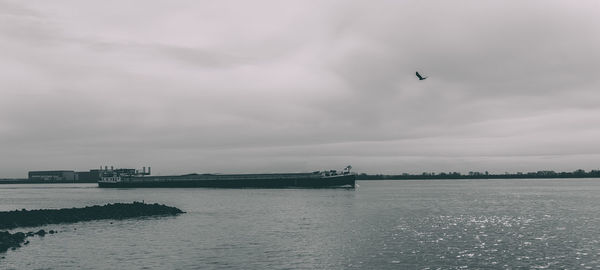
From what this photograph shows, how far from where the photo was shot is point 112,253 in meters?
38.6

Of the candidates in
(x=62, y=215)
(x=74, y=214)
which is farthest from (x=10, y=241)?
(x=74, y=214)

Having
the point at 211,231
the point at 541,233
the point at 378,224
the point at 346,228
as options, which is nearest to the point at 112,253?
the point at 211,231

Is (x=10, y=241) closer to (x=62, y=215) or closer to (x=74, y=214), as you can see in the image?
(x=62, y=215)

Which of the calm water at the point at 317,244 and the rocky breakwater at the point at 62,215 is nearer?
the calm water at the point at 317,244

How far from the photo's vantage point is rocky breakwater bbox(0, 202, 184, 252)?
147 ft

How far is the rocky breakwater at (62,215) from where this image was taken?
147ft

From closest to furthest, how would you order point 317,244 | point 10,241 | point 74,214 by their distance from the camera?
point 10,241 → point 317,244 → point 74,214

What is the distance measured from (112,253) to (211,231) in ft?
50.3

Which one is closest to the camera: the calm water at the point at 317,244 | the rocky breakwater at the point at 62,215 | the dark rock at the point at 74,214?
the calm water at the point at 317,244

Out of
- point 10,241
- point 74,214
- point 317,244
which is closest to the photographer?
point 10,241

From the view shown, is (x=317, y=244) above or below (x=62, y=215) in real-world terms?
below

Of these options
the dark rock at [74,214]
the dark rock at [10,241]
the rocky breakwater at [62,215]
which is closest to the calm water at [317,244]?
the dark rock at [10,241]

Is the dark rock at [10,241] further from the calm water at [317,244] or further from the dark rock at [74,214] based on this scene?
the dark rock at [74,214]

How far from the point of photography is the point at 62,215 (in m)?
64.4
